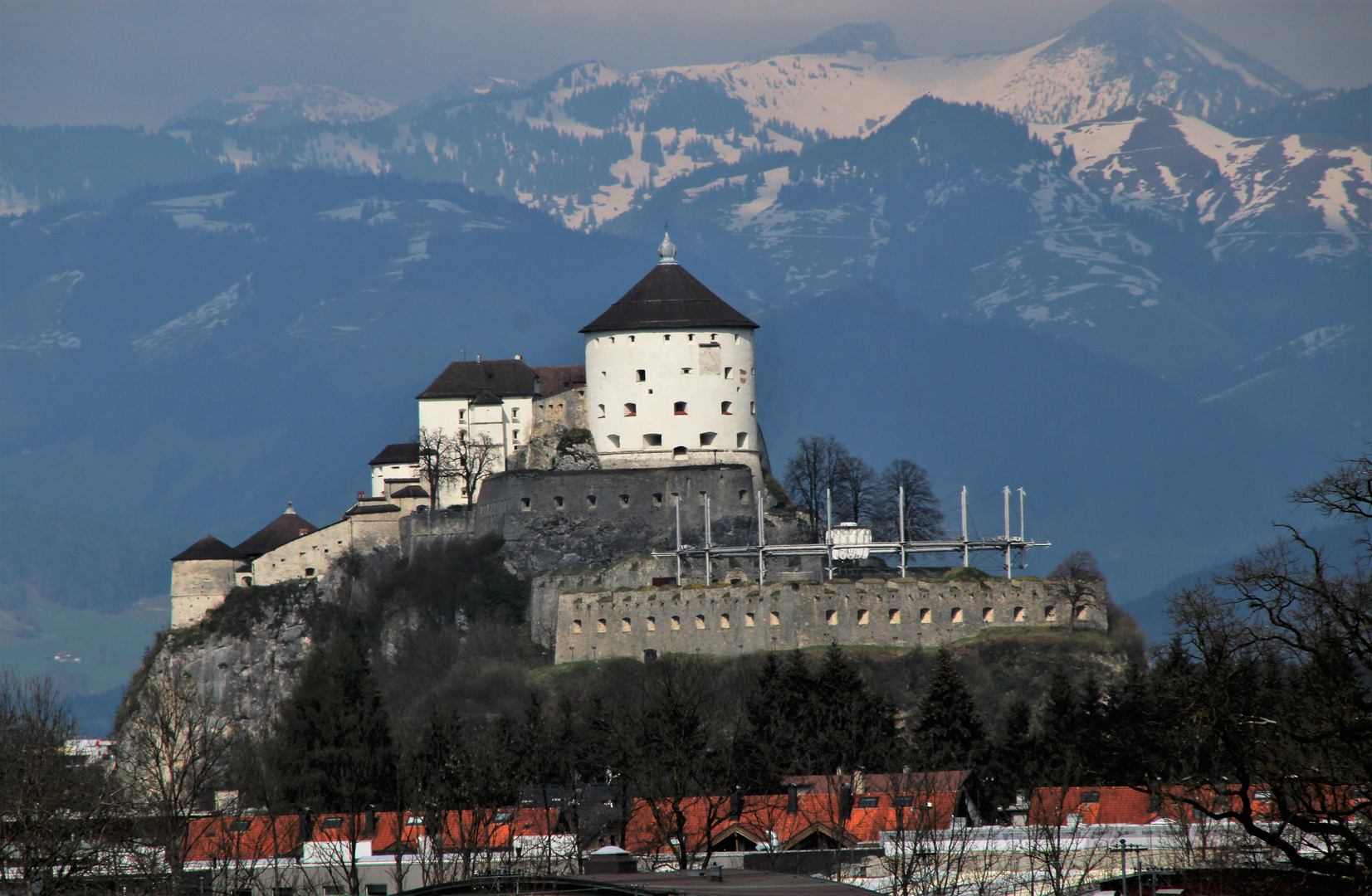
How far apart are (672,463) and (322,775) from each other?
88.3 feet

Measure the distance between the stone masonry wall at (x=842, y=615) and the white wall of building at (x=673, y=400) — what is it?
11752 millimetres

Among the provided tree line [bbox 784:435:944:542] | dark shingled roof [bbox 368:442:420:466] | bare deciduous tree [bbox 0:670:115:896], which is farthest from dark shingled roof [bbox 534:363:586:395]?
bare deciduous tree [bbox 0:670:115:896]

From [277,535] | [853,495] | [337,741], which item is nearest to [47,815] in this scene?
[337,741]

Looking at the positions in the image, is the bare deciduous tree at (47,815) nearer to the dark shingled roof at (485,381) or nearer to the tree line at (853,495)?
the dark shingled roof at (485,381)

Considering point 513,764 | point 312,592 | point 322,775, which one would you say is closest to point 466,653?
point 312,592

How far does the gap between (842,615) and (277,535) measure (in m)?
33.7

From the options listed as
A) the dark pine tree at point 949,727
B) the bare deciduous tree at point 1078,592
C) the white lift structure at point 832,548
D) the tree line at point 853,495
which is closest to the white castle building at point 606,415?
the white lift structure at point 832,548

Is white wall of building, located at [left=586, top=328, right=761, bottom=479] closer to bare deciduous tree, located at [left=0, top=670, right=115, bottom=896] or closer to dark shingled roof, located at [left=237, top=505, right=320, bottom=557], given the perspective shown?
dark shingled roof, located at [left=237, top=505, right=320, bottom=557]

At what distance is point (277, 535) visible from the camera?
95.9 m

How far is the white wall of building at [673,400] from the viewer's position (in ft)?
282

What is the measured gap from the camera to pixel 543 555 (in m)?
82.9

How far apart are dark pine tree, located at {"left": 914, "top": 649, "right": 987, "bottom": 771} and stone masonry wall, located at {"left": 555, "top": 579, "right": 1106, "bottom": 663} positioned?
10.9 m

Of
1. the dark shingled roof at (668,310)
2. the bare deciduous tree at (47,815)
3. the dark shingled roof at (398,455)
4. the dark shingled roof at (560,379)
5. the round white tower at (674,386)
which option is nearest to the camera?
the bare deciduous tree at (47,815)

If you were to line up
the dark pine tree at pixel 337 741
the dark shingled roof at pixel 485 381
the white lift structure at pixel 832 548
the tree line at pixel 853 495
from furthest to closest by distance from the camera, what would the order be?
the tree line at pixel 853 495
the dark shingled roof at pixel 485 381
the white lift structure at pixel 832 548
the dark pine tree at pixel 337 741
